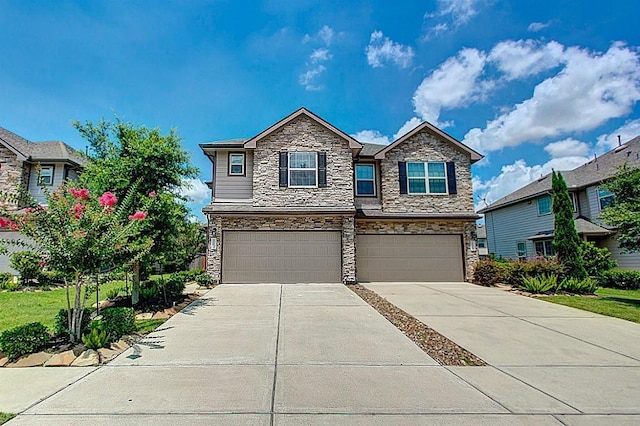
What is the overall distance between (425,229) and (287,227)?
6183 millimetres

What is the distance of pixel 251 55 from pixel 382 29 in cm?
497

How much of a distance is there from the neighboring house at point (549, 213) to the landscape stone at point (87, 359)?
63.0ft

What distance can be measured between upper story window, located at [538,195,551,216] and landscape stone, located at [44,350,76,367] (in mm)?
22353

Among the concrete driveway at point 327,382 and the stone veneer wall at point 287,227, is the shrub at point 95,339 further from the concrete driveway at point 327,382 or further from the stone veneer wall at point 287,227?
the stone veneer wall at point 287,227

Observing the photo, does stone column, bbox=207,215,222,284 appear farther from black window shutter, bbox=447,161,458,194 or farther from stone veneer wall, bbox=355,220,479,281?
black window shutter, bbox=447,161,458,194

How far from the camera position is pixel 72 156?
60.1 ft

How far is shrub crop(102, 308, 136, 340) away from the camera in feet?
19.0

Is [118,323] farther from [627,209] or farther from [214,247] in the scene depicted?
[627,209]

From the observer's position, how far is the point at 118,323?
598cm

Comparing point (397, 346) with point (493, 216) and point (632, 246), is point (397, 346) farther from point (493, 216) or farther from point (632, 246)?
point (493, 216)

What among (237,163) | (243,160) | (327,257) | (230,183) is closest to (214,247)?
(230,183)

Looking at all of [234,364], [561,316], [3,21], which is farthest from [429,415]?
[3,21]

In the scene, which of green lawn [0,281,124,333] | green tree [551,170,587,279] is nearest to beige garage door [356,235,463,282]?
green tree [551,170,587,279]

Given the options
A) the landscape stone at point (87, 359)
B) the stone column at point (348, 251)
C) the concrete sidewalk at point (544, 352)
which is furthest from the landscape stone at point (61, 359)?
the stone column at point (348, 251)
